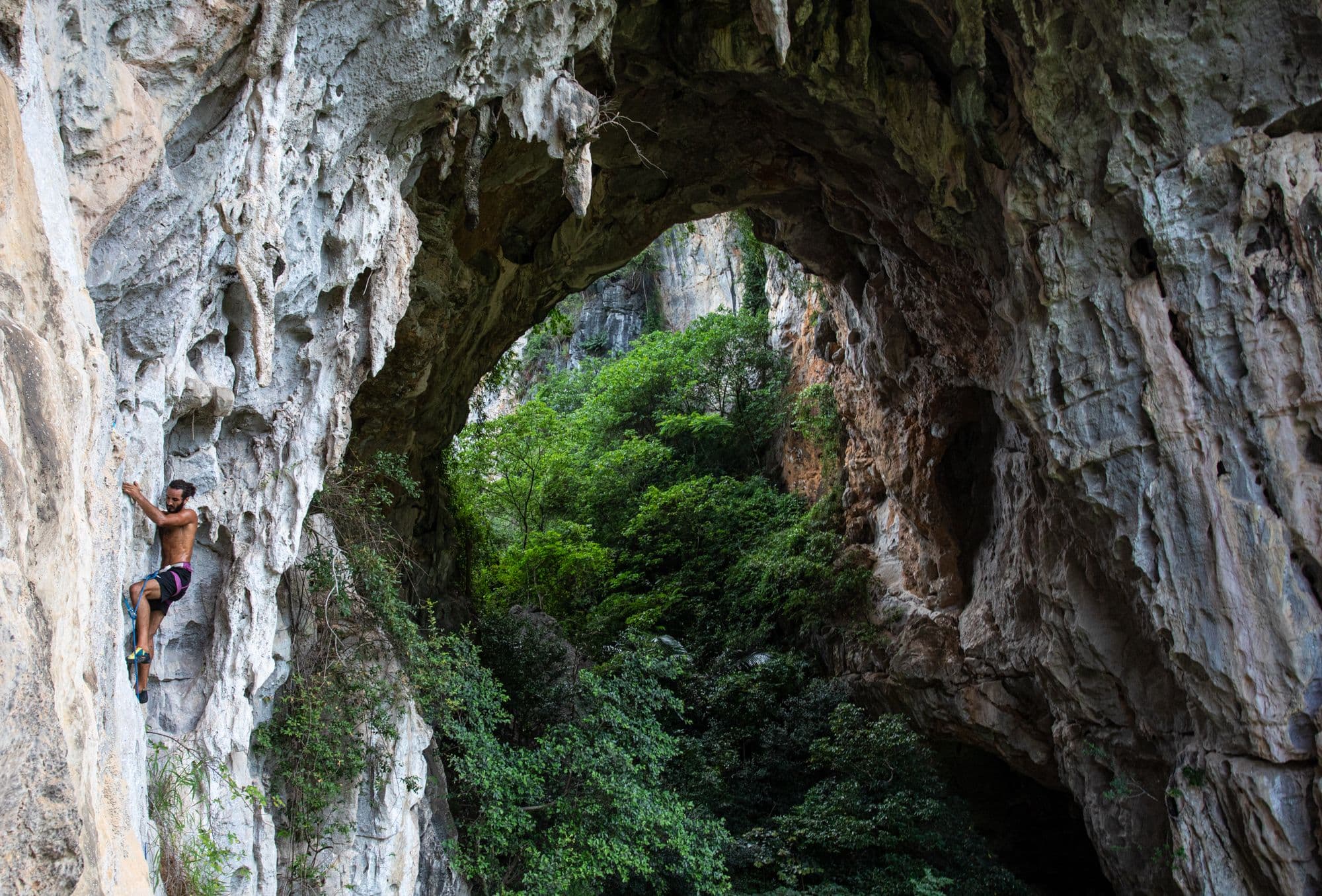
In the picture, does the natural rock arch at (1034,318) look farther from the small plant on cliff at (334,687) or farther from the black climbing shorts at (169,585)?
the black climbing shorts at (169,585)

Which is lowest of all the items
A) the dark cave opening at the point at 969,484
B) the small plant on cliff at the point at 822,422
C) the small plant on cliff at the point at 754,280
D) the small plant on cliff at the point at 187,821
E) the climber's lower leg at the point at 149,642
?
the small plant on cliff at the point at 187,821

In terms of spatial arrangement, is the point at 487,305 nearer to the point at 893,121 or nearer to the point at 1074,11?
the point at 893,121

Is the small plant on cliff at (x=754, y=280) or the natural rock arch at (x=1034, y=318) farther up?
the small plant on cliff at (x=754, y=280)

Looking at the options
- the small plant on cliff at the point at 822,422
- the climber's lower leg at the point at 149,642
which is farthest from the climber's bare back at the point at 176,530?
the small plant on cliff at the point at 822,422

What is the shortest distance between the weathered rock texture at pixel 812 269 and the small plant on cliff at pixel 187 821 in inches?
6.4

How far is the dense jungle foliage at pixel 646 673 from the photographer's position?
26.5ft

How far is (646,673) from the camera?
10.2 metres

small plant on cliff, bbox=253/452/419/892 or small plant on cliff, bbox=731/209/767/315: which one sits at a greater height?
small plant on cliff, bbox=731/209/767/315

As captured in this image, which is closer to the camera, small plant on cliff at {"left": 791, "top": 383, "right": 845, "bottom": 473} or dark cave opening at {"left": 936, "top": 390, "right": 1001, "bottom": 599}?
dark cave opening at {"left": 936, "top": 390, "right": 1001, "bottom": 599}

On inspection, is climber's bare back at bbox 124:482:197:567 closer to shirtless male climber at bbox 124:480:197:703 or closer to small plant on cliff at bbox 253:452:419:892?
shirtless male climber at bbox 124:480:197:703

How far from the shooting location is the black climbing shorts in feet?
15.6

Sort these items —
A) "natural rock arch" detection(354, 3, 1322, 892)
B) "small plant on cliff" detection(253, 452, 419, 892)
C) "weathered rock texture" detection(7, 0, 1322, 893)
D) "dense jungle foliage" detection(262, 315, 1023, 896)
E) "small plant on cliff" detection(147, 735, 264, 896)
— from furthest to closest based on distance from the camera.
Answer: "dense jungle foliage" detection(262, 315, 1023, 896) < "natural rock arch" detection(354, 3, 1322, 892) < "small plant on cliff" detection(253, 452, 419, 892) < "small plant on cliff" detection(147, 735, 264, 896) < "weathered rock texture" detection(7, 0, 1322, 893)

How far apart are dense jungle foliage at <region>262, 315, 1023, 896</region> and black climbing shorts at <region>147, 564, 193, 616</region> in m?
1.90

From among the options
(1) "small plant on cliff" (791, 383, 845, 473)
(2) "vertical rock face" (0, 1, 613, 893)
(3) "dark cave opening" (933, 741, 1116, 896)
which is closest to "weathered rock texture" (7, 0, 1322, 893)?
(2) "vertical rock face" (0, 1, 613, 893)
